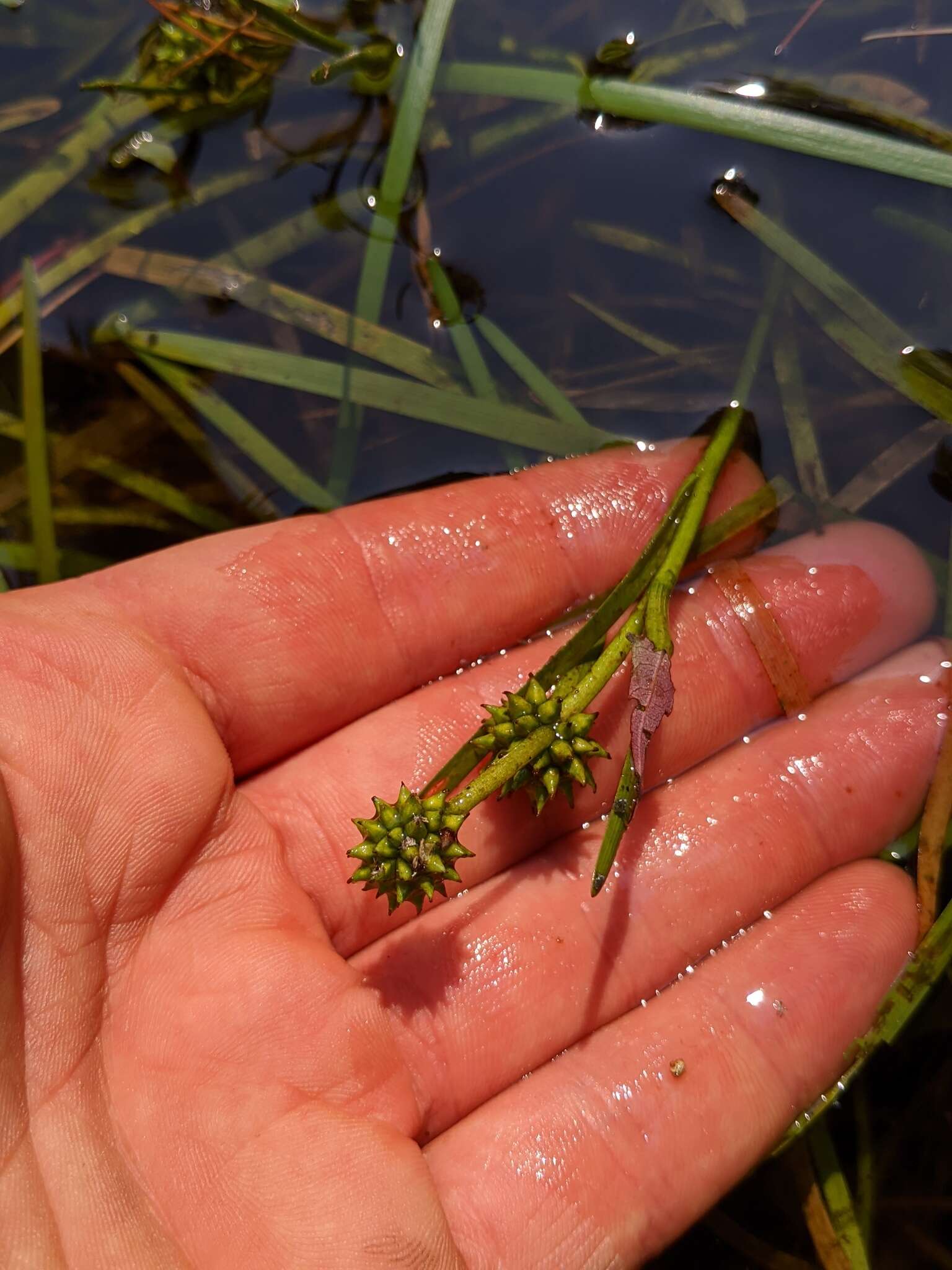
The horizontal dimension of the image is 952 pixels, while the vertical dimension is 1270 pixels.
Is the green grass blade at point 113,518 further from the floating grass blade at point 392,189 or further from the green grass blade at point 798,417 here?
the green grass blade at point 798,417

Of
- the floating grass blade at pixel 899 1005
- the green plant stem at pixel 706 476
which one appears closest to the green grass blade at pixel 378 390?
the green plant stem at pixel 706 476

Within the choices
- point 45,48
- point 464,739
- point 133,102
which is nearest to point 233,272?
point 133,102

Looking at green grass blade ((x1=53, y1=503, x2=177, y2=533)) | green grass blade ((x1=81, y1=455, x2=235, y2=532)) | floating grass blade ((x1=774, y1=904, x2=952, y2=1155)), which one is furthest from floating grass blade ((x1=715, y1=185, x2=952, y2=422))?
green grass blade ((x1=53, y1=503, x2=177, y2=533))

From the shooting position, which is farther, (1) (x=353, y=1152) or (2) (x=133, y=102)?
(2) (x=133, y=102)

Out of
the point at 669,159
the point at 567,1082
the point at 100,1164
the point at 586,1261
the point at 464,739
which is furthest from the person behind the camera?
the point at 669,159

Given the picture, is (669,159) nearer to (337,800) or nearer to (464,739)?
(464,739)

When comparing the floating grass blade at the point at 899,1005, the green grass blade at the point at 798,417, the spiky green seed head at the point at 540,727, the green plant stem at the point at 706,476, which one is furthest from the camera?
the green grass blade at the point at 798,417

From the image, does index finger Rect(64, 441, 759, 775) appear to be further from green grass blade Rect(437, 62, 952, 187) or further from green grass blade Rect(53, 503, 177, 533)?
green grass blade Rect(437, 62, 952, 187)
